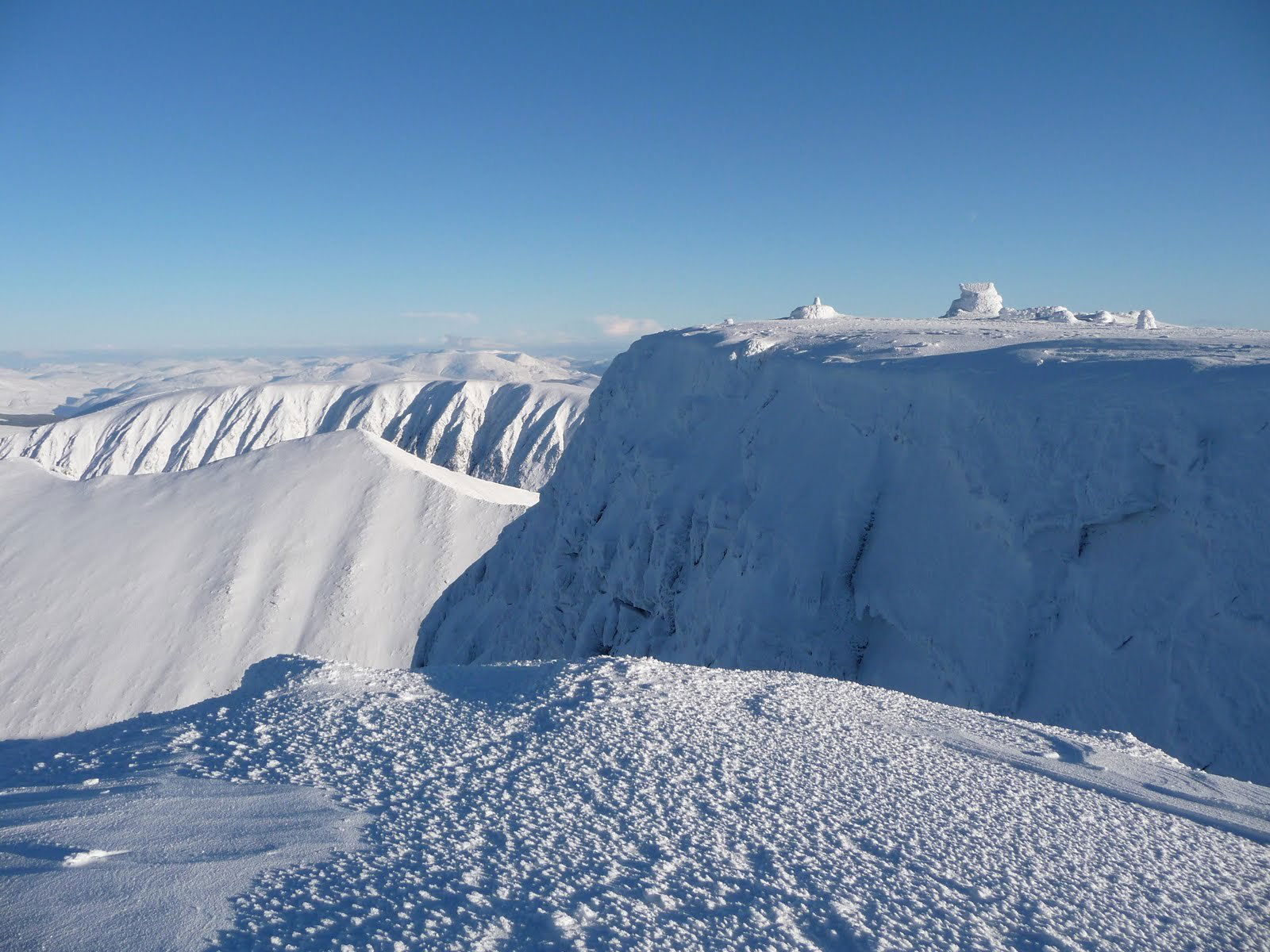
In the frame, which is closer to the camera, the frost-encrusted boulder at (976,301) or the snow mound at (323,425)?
the frost-encrusted boulder at (976,301)

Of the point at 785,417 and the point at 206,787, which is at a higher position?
the point at 785,417

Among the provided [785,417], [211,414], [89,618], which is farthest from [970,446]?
[211,414]

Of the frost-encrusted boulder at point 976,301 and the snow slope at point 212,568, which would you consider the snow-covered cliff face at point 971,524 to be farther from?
the snow slope at point 212,568

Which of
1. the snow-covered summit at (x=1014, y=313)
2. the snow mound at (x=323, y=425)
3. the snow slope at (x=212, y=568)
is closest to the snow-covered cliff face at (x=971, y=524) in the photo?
the snow-covered summit at (x=1014, y=313)

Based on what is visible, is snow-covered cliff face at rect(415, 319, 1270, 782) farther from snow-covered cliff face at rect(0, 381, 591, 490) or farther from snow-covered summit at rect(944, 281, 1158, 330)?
Answer: snow-covered cliff face at rect(0, 381, 591, 490)

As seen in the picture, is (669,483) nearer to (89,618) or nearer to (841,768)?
(841,768)

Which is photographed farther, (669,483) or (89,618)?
(89,618)
